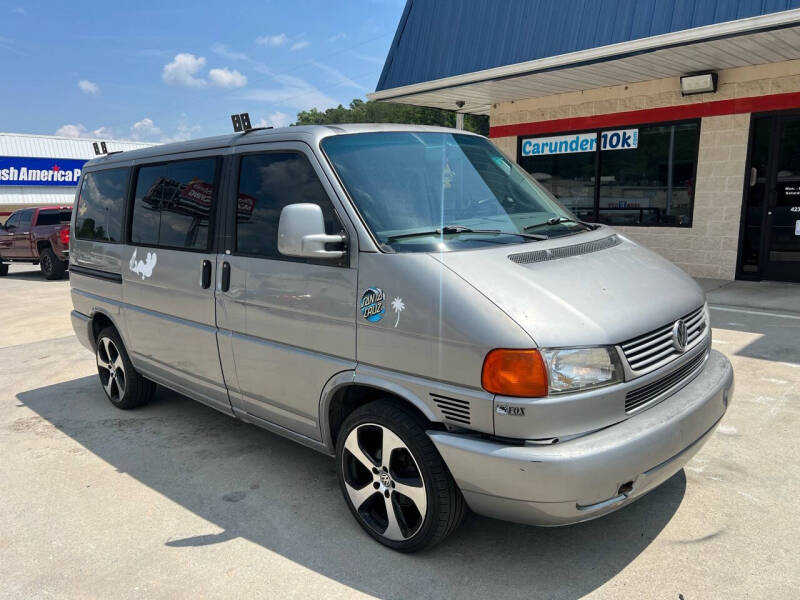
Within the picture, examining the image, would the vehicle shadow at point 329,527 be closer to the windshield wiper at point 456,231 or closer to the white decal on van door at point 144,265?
the white decal on van door at point 144,265

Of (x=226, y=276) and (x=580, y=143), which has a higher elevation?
(x=580, y=143)

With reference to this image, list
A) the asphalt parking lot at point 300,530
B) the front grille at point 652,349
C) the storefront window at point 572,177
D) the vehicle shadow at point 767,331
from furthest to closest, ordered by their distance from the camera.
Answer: the storefront window at point 572,177
the vehicle shadow at point 767,331
the asphalt parking lot at point 300,530
the front grille at point 652,349

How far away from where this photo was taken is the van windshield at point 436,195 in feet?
10.0

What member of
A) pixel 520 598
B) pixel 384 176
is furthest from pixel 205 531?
pixel 384 176

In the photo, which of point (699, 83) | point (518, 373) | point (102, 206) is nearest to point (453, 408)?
point (518, 373)

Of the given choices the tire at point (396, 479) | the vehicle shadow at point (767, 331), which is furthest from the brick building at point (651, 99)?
the tire at point (396, 479)

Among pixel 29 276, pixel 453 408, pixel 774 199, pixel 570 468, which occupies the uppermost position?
pixel 774 199

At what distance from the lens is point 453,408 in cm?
262

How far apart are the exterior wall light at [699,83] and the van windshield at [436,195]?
732 centimetres

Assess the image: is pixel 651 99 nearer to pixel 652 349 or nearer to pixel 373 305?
pixel 652 349

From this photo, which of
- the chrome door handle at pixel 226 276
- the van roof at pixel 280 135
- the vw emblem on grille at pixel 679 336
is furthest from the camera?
the chrome door handle at pixel 226 276

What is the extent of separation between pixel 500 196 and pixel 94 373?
16.2 ft

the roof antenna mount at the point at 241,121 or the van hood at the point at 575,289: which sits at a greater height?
the roof antenna mount at the point at 241,121

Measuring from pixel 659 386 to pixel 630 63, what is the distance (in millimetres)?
7851
